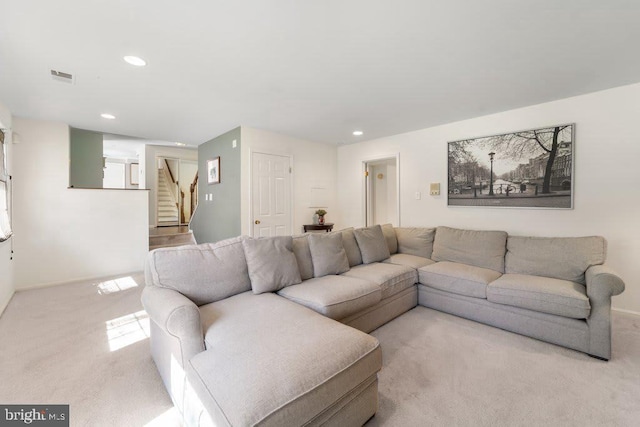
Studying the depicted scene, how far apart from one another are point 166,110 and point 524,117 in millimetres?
4353

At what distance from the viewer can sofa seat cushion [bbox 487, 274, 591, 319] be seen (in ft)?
6.95

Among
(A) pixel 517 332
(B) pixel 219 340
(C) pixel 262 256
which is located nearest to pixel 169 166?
(C) pixel 262 256

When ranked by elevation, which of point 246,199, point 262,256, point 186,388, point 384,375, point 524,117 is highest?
point 524,117

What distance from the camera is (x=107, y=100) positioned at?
3.04 metres

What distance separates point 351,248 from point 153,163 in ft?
19.8

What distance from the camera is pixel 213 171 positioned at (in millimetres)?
4863

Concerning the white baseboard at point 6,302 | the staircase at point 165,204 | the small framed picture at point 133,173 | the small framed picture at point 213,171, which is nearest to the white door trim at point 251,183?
the small framed picture at point 213,171

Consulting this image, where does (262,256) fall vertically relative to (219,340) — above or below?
above

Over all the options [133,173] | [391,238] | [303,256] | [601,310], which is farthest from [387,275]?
[133,173]

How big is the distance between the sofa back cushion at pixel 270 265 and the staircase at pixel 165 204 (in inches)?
270

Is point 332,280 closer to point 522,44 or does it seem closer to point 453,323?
point 453,323

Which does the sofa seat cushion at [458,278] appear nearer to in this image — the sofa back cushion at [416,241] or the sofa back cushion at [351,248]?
the sofa back cushion at [416,241]

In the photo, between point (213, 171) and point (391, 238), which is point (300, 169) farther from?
point (391, 238)

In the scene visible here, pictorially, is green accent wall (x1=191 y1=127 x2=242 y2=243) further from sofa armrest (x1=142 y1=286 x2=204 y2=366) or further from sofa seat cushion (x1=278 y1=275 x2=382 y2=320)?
sofa armrest (x1=142 y1=286 x2=204 y2=366)
